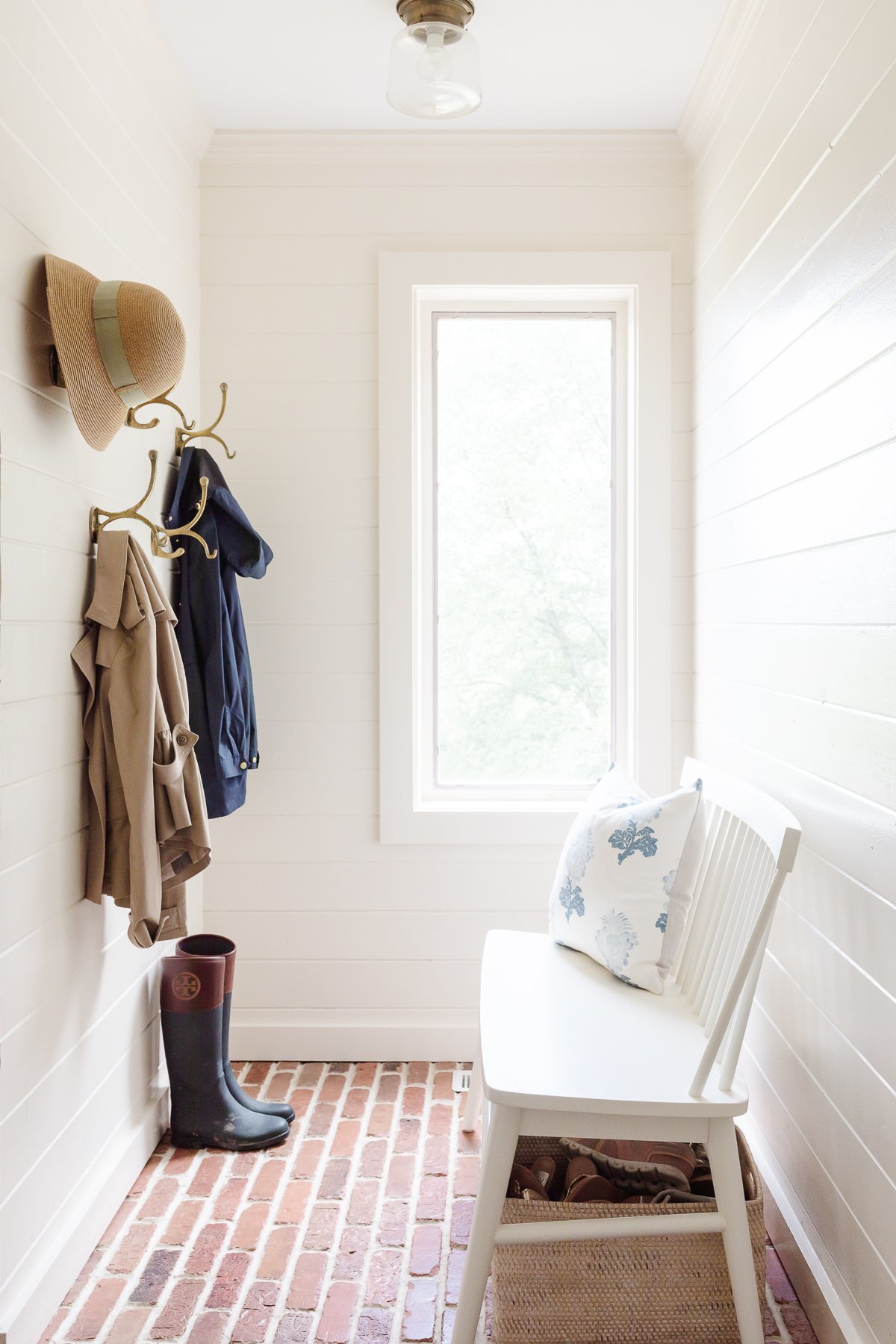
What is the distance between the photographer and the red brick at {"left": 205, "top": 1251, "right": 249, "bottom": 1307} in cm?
174

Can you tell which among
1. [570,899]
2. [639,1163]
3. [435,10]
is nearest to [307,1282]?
[639,1163]

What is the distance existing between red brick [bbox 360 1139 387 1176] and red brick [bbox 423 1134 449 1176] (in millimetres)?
97

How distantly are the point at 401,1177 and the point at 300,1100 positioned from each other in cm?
44

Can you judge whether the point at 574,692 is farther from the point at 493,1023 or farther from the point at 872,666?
the point at 872,666

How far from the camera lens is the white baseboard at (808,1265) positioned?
152 cm

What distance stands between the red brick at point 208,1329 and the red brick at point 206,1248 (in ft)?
0.41

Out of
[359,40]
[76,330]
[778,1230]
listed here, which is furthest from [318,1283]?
[359,40]

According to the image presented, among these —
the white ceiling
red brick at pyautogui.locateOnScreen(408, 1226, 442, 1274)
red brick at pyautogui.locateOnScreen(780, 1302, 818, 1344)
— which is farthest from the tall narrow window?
red brick at pyautogui.locateOnScreen(780, 1302, 818, 1344)

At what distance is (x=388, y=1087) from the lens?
2.57 metres

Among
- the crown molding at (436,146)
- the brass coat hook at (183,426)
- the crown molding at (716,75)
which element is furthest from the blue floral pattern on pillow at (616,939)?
the crown molding at (436,146)

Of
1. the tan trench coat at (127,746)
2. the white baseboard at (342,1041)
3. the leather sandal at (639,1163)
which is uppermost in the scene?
the tan trench coat at (127,746)

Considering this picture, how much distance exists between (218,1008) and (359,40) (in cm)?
227

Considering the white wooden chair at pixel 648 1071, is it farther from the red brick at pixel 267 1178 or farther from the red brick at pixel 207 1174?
the red brick at pixel 207 1174

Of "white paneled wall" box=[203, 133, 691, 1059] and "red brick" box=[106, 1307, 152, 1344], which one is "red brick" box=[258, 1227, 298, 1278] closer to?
"red brick" box=[106, 1307, 152, 1344]
